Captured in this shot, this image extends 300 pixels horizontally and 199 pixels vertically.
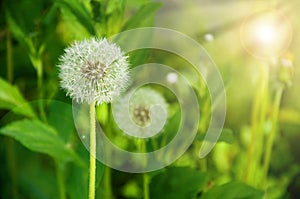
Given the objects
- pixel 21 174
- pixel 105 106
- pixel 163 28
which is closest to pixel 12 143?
pixel 21 174

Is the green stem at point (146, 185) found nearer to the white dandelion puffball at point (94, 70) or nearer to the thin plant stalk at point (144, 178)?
the thin plant stalk at point (144, 178)

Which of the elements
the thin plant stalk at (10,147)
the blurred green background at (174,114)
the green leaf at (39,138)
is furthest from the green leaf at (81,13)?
the thin plant stalk at (10,147)

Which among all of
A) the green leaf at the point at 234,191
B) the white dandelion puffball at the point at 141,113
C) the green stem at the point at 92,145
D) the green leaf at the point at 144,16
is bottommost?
the green leaf at the point at 234,191

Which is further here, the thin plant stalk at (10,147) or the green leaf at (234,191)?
the thin plant stalk at (10,147)

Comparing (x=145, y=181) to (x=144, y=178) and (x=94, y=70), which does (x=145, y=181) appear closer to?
(x=144, y=178)

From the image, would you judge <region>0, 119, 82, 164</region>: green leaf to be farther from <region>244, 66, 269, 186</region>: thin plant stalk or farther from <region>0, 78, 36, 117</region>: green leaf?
<region>244, 66, 269, 186</region>: thin plant stalk

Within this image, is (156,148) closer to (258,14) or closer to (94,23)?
(94,23)
